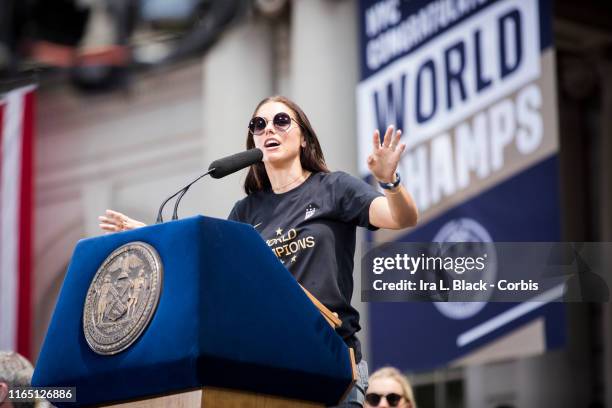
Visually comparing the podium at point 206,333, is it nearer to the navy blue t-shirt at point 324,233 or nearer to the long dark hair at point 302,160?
the navy blue t-shirt at point 324,233

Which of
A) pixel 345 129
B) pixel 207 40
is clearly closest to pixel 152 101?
pixel 207 40

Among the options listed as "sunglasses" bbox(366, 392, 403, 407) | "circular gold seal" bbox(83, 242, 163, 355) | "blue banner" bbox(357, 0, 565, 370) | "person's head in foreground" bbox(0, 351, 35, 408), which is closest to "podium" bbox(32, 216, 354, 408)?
"circular gold seal" bbox(83, 242, 163, 355)

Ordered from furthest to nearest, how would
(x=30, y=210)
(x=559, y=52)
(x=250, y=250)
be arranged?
1. (x=559, y=52)
2. (x=30, y=210)
3. (x=250, y=250)

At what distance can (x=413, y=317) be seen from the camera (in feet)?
29.9

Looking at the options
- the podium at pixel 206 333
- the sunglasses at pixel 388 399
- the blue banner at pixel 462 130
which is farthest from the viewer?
the blue banner at pixel 462 130

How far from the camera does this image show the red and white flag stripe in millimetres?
12016

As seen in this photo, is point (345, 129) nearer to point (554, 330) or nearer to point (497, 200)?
point (497, 200)

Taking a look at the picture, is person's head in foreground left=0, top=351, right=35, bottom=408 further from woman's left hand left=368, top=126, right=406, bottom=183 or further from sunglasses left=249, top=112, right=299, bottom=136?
woman's left hand left=368, top=126, right=406, bottom=183

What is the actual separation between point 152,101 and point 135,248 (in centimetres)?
1205

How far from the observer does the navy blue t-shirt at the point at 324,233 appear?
3225 millimetres

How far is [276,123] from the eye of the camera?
3510 millimetres

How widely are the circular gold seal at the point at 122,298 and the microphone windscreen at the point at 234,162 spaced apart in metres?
0.40

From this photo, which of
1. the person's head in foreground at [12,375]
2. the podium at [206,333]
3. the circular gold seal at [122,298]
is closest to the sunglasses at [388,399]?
the person's head in foreground at [12,375]

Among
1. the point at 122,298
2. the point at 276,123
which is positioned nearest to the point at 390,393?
the point at 276,123
